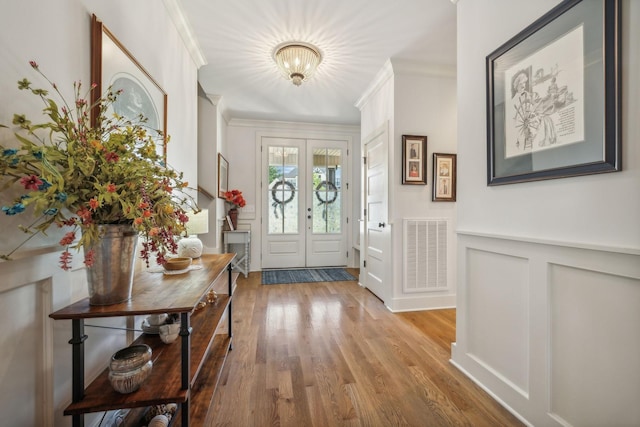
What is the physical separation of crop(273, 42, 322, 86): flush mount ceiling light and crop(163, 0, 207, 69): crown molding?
714mm

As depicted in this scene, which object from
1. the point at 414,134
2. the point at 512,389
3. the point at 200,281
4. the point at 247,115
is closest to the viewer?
the point at 200,281

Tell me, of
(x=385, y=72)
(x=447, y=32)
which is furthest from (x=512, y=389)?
(x=385, y=72)

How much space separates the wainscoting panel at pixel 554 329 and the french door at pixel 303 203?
3.27 meters

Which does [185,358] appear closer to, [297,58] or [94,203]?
[94,203]

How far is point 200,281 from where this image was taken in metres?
1.29

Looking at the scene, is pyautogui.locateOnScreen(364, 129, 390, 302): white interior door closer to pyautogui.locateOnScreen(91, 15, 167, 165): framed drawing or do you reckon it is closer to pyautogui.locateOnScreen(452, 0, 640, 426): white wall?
pyautogui.locateOnScreen(452, 0, 640, 426): white wall

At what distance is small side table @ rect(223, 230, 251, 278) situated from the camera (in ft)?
13.4

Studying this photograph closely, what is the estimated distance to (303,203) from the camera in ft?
15.9

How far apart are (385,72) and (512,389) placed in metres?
2.90

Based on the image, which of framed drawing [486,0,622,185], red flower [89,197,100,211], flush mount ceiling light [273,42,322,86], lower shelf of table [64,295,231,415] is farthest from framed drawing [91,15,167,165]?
framed drawing [486,0,622,185]

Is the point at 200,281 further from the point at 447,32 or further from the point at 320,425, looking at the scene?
the point at 447,32

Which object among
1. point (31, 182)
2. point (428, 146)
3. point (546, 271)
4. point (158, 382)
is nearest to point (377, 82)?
point (428, 146)

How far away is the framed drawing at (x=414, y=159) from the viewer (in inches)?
112

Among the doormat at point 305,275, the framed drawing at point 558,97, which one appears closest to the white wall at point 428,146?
the framed drawing at point 558,97
